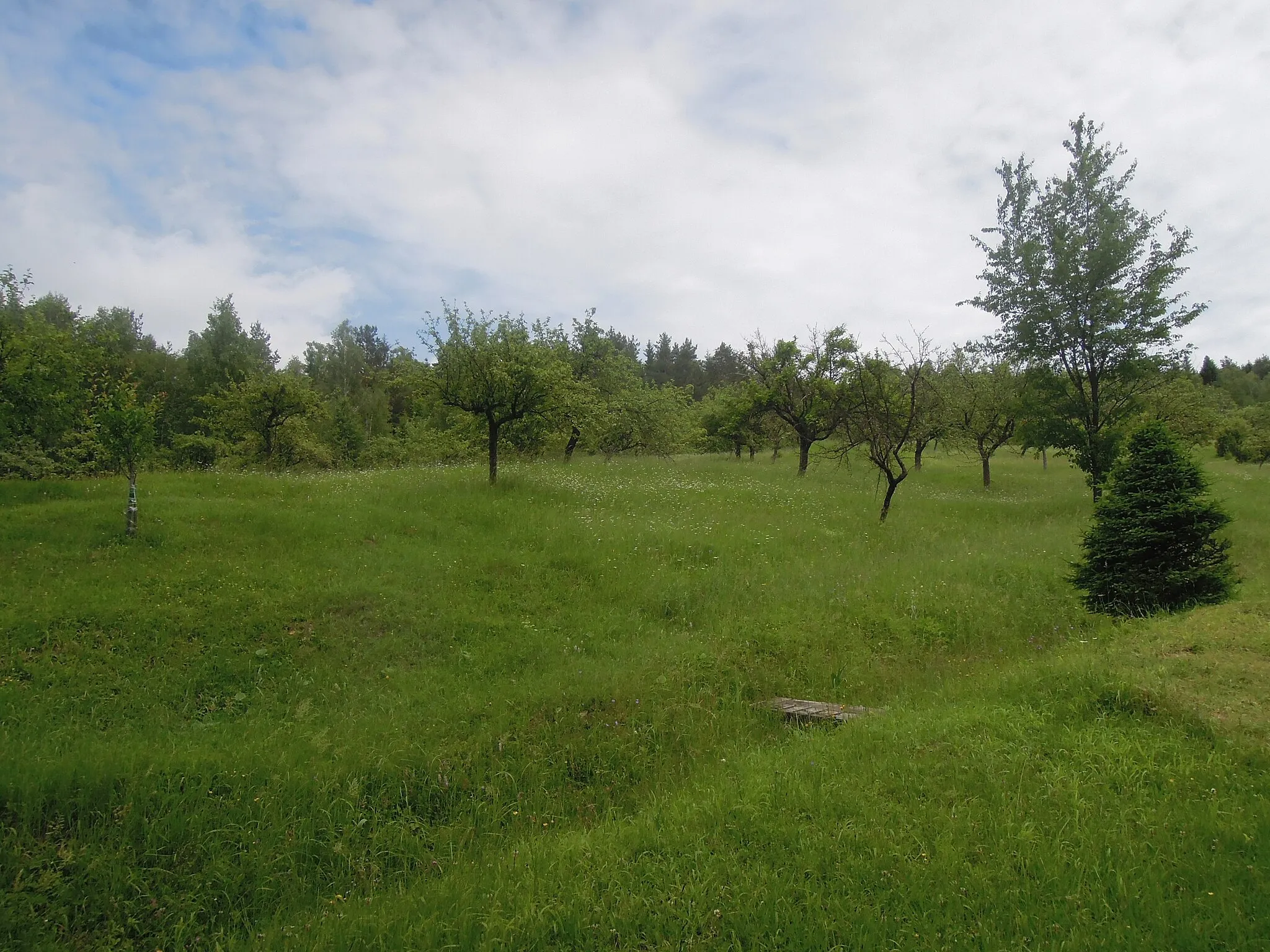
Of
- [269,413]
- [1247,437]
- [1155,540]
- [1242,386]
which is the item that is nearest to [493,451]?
[269,413]

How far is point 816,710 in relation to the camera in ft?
26.2

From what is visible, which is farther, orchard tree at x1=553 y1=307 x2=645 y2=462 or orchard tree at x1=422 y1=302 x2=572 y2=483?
orchard tree at x1=553 y1=307 x2=645 y2=462

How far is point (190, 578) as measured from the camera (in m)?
11.0

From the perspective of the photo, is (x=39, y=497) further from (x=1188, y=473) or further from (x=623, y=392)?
(x=1188, y=473)

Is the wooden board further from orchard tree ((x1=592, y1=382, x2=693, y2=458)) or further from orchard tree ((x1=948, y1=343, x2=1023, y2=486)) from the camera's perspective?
orchard tree ((x1=948, y1=343, x2=1023, y2=486))

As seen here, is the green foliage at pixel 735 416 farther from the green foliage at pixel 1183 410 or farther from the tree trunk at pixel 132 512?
the tree trunk at pixel 132 512

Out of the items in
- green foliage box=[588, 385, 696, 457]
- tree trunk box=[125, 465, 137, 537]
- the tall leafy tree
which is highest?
the tall leafy tree

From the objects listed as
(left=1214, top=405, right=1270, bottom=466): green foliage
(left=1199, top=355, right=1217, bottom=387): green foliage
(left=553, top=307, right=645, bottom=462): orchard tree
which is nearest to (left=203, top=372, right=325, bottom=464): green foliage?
(left=553, top=307, right=645, bottom=462): orchard tree

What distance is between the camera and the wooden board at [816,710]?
7656 millimetres

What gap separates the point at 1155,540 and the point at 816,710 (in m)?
7.36

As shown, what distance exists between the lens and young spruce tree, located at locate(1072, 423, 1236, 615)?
385 inches

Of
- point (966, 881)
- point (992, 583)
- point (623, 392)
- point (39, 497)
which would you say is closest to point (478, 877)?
point (966, 881)

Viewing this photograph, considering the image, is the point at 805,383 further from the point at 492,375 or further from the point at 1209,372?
the point at 1209,372

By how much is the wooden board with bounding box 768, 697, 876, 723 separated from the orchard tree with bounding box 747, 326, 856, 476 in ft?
78.6
